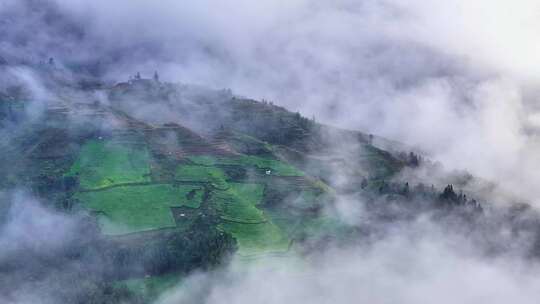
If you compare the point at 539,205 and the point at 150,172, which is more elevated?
the point at 539,205

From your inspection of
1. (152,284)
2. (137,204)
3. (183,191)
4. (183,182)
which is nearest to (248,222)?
(183,191)

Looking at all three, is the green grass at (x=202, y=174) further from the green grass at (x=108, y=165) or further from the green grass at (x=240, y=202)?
the green grass at (x=108, y=165)

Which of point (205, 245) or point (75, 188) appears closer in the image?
point (205, 245)

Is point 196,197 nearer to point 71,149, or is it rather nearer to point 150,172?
point 150,172

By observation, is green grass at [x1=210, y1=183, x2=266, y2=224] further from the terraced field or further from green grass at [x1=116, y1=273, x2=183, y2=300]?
green grass at [x1=116, y1=273, x2=183, y2=300]

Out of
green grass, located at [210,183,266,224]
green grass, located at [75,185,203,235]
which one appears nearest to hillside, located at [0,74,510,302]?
green grass, located at [75,185,203,235]

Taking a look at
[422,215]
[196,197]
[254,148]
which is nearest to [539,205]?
[422,215]

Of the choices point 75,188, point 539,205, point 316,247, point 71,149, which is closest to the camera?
point 316,247
